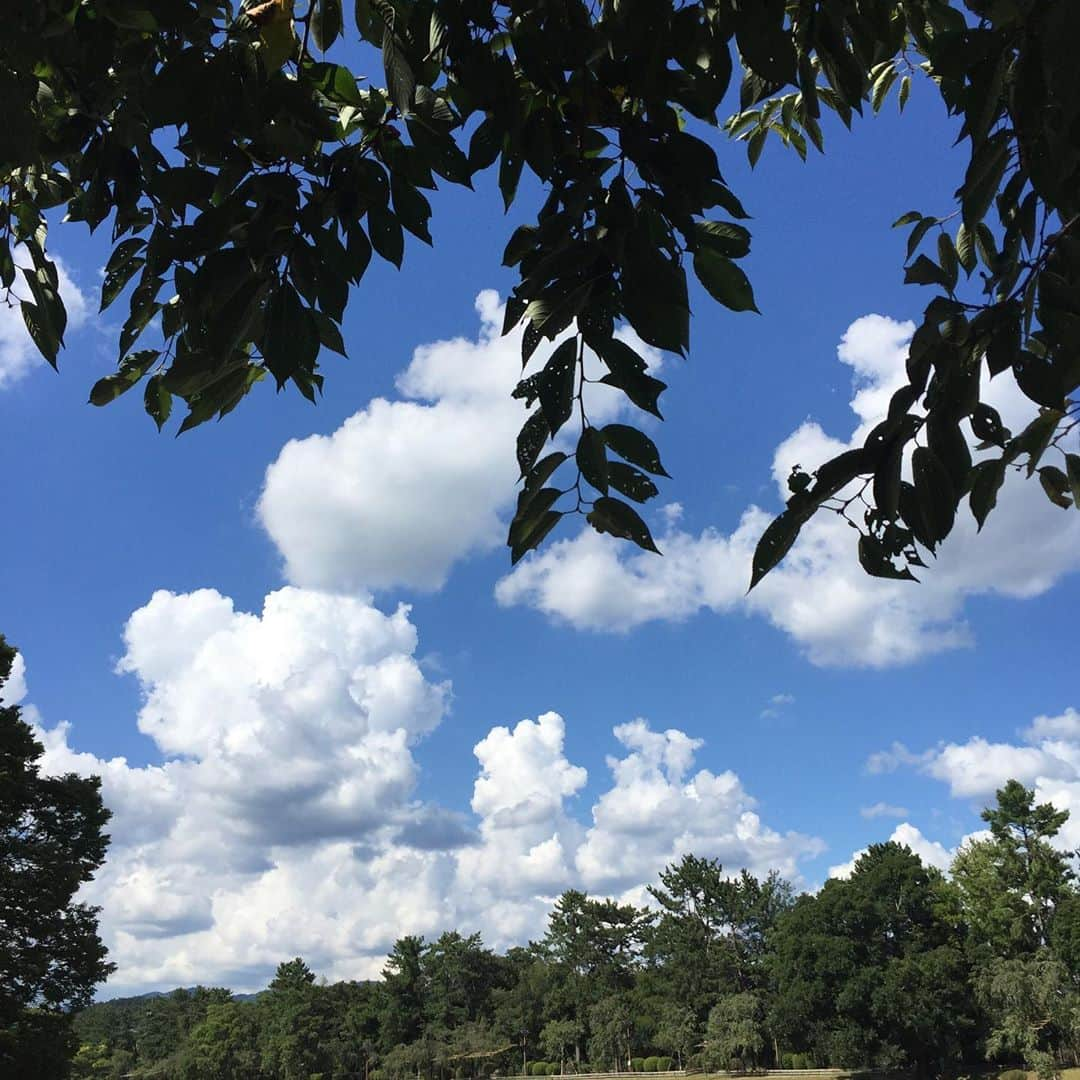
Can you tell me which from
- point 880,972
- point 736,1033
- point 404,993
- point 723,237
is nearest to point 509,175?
point 723,237

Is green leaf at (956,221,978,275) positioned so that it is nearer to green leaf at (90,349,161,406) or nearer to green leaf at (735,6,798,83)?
green leaf at (735,6,798,83)

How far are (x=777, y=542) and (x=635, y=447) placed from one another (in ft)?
0.85

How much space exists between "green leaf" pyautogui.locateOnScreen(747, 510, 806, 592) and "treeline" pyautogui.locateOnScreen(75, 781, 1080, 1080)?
2904 centimetres

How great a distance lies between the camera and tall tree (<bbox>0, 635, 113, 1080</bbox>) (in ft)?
59.5

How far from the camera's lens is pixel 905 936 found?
40344mm

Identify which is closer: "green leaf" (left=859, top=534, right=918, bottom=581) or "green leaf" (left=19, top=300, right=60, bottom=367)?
"green leaf" (left=859, top=534, right=918, bottom=581)

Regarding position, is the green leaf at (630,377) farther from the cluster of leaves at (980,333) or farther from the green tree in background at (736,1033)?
the green tree in background at (736,1033)

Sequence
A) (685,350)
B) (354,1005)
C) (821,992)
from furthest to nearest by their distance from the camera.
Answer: (354,1005) → (821,992) → (685,350)

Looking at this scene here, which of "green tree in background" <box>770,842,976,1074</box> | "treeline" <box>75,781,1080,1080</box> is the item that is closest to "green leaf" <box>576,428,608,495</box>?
"treeline" <box>75,781,1080,1080</box>

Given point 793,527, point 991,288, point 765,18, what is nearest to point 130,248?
point 765,18

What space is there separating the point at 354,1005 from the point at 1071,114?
238ft

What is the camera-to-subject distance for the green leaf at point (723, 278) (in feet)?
3.75

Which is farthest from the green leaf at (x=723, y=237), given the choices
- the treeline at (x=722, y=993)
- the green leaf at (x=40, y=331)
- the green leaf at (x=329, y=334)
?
the treeline at (x=722, y=993)

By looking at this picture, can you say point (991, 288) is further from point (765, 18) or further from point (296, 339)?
point (296, 339)
